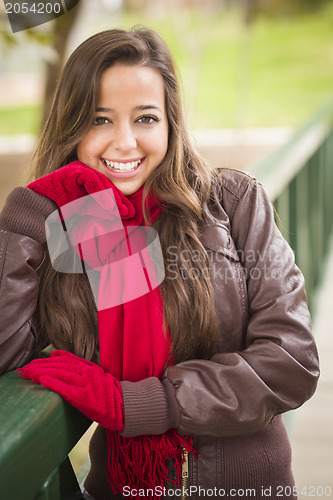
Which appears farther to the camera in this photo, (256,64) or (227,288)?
(256,64)

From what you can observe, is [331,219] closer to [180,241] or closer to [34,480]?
[180,241]

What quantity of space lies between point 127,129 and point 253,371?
56 cm

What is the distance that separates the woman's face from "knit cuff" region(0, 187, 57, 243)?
17cm

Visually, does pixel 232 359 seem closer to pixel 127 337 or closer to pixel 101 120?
pixel 127 337

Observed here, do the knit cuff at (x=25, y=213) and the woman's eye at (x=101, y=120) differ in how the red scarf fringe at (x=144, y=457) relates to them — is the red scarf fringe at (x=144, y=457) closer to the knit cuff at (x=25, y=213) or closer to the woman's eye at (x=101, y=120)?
the knit cuff at (x=25, y=213)

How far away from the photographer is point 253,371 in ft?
3.97

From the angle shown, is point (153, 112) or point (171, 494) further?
point (153, 112)

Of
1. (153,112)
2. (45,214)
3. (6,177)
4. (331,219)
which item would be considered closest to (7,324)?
(45,214)

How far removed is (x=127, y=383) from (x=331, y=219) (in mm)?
3893

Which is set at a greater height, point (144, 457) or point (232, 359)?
point (232, 359)

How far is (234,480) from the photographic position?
1277 millimetres

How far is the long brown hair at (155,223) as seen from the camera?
1.31 metres

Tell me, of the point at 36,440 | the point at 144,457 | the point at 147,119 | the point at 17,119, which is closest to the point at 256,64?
the point at 17,119

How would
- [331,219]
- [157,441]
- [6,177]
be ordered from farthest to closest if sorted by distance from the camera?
[6,177] < [331,219] < [157,441]
